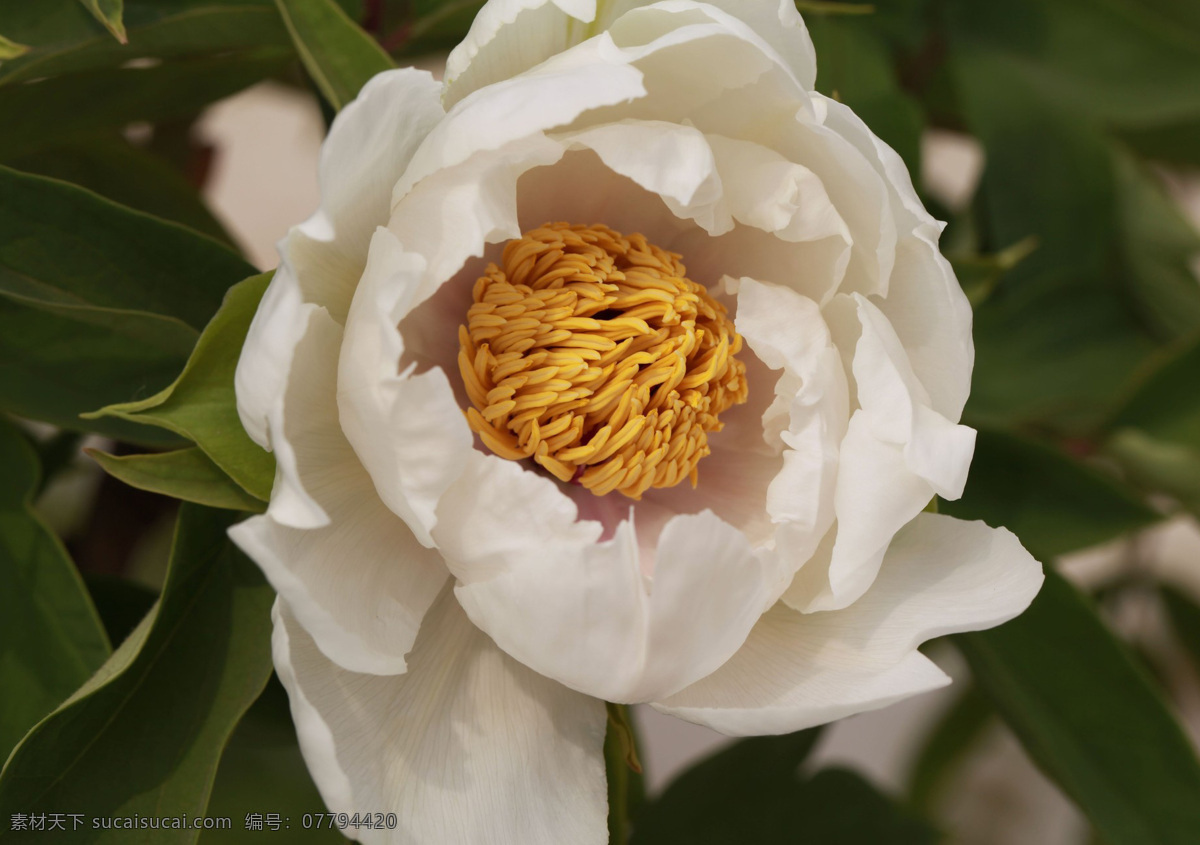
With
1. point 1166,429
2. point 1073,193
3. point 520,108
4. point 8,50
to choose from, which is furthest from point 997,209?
point 8,50

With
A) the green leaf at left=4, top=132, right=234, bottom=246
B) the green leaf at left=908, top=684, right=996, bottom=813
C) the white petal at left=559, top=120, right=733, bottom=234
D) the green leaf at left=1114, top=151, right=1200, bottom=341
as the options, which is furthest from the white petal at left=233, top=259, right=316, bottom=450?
the green leaf at left=908, top=684, right=996, bottom=813

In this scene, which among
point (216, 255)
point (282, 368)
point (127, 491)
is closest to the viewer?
point (282, 368)

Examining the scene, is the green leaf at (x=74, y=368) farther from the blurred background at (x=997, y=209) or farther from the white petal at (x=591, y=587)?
the white petal at (x=591, y=587)

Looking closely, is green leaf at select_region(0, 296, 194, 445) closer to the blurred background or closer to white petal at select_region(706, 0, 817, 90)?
the blurred background

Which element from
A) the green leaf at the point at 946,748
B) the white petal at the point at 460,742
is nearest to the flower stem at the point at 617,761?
the white petal at the point at 460,742

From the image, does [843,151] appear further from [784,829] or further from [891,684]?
[784,829]

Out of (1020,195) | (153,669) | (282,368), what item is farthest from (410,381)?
(1020,195)
